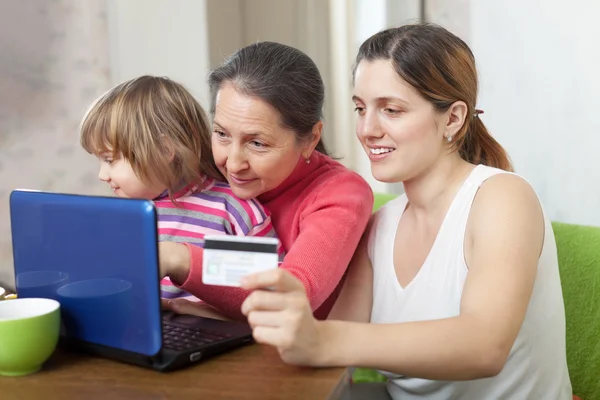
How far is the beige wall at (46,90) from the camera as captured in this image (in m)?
1.96

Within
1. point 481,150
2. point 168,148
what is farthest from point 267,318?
point 481,150

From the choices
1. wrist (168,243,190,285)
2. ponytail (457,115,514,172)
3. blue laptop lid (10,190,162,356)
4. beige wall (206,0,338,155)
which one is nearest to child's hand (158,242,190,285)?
wrist (168,243,190,285)

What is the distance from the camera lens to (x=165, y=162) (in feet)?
4.24

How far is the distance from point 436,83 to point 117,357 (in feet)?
2.10

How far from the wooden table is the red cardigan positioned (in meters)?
0.18

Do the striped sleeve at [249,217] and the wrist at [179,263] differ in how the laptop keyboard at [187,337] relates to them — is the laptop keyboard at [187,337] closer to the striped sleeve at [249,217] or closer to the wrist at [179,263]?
the wrist at [179,263]

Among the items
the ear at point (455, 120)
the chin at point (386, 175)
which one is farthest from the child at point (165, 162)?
the ear at point (455, 120)

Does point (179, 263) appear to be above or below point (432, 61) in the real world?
below

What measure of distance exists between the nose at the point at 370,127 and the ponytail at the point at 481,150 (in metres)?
0.21

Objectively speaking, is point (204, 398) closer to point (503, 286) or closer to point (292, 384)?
point (292, 384)

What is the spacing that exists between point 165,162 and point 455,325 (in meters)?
0.59

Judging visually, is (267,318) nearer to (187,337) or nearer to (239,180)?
(187,337)

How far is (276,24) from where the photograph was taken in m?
2.38

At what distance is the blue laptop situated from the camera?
2.87 feet
